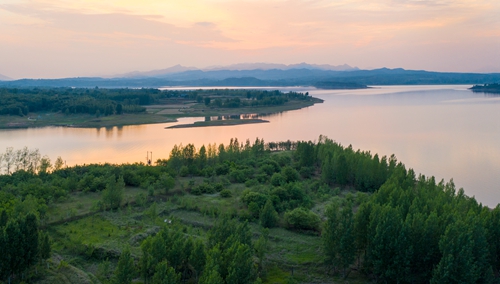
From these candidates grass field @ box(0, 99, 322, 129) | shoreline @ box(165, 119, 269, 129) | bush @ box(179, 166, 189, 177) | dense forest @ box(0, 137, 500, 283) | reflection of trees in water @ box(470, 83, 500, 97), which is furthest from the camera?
reflection of trees in water @ box(470, 83, 500, 97)

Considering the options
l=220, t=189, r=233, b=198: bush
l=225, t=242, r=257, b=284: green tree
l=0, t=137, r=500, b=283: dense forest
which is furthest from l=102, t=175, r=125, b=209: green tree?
l=225, t=242, r=257, b=284: green tree

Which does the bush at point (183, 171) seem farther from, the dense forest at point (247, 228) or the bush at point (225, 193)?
the bush at point (225, 193)

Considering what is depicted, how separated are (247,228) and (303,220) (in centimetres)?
305

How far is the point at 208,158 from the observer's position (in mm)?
20594

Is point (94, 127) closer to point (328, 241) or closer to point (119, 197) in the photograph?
point (119, 197)

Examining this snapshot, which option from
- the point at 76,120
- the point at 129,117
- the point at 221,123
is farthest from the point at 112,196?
the point at 76,120

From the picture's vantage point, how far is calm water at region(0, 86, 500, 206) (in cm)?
2166

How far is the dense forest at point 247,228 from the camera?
8.72 m

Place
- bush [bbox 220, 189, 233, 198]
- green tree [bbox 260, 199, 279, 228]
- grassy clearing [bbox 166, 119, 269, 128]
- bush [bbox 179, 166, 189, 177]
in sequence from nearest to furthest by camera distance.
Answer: green tree [bbox 260, 199, 279, 228]
bush [bbox 220, 189, 233, 198]
bush [bbox 179, 166, 189, 177]
grassy clearing [bbox 166, 119, 269, 128]

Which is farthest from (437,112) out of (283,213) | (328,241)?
(328,241)

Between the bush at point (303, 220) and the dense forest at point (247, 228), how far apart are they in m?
0.03

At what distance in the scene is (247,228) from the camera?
10023mm

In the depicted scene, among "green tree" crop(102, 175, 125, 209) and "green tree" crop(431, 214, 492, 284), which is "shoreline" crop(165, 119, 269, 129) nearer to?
"green tree" crop(102, 175, 125, 209)

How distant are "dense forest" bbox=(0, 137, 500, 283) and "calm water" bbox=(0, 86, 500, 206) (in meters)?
6.29
